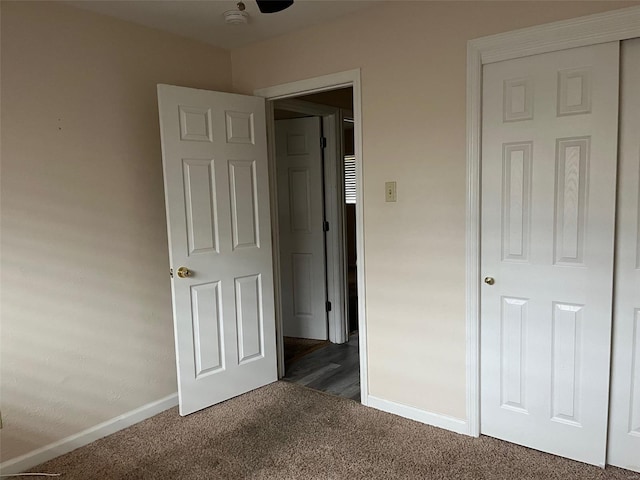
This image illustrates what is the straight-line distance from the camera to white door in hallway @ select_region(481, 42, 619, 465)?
1.98 meters

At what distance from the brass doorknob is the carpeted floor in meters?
0.87

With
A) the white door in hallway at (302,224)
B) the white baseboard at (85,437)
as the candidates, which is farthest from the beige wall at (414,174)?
the white baseboard at (85,437)

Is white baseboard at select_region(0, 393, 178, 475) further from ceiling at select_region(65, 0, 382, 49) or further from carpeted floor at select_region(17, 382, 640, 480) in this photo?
ceiling at select_region(65, 0, 382, 49)

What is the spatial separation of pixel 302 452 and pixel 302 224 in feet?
7.11

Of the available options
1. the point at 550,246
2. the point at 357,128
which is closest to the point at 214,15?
the point at 357,128

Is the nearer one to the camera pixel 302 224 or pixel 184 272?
pixel 184 272

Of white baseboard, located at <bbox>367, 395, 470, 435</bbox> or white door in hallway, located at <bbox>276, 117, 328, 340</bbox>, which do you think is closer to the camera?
white baseboard, located at <bbox>367, 395, 470, 435</bbox>

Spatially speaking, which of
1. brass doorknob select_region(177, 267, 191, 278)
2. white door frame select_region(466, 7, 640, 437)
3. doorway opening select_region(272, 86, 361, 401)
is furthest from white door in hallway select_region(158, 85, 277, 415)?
white door frame select_region(466, 7, 640, 437)

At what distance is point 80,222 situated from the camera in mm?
2414

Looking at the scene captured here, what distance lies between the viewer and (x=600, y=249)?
2.00 meters

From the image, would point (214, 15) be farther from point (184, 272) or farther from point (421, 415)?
point (421, 415)

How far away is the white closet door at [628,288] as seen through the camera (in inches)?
75.2

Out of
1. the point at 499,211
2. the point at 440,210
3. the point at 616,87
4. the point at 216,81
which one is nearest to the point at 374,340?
the point at 440,210

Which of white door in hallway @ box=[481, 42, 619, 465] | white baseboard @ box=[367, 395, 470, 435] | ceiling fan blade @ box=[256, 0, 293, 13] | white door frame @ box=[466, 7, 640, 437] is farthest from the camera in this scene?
white baseboard @ box=[367, 395, 470, 435]
